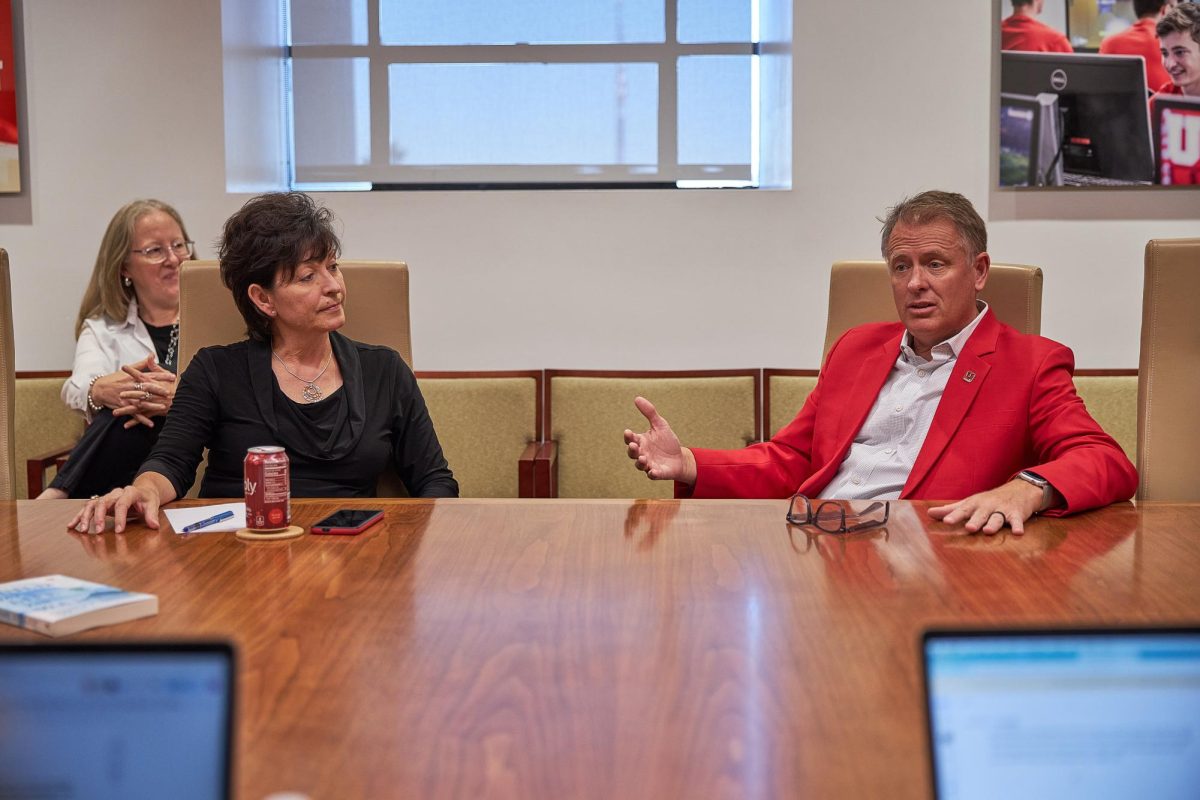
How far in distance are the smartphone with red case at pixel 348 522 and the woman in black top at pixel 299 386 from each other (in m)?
0.62

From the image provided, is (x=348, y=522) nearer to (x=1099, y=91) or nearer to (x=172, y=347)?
(x=172, y=347)

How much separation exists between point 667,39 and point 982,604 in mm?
3256

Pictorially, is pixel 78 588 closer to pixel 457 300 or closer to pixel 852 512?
pixel 852 512

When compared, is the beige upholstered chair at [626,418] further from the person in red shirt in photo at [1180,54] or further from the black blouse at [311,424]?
the person in red shirt in photo at [1180,54]

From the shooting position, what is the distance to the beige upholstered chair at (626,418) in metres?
3.84

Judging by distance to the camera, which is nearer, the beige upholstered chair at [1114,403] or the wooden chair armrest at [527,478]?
the wooden chair armrest at [527,478]

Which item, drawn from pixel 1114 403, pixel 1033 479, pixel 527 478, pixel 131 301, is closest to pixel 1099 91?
pixel 1114 403

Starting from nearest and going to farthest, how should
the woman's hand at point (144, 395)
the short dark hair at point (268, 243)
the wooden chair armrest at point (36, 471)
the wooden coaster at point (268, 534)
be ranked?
the wooden coaster at point (268, 534), the short dark hair at point (268, 243), the woman's hand at point (144, 395), the wooden chair armrest at point (36, 471)

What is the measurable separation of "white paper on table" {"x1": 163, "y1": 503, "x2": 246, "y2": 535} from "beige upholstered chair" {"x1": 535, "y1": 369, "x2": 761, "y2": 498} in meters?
1.99

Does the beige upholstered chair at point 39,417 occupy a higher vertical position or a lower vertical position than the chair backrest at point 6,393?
lower

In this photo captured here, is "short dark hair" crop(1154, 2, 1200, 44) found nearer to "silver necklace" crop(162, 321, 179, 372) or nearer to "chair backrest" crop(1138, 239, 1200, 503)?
"chair backrest" crop(1138, 239, 1200, 503)

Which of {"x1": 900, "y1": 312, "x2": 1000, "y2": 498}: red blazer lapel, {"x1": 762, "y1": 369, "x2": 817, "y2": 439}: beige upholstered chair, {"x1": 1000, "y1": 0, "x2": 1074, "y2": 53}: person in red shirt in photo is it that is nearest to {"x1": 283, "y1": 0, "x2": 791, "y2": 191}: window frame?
{"x1": 762, "y1": 369, "x2": 817, "y2": 439}: beige upholstered chair

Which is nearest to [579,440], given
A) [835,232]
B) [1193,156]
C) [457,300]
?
[457,300]

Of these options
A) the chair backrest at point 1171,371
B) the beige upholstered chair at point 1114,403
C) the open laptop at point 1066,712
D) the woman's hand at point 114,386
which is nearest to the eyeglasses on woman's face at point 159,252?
the woman's hand at point 114,386
